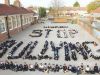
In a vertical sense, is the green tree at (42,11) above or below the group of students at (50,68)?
above

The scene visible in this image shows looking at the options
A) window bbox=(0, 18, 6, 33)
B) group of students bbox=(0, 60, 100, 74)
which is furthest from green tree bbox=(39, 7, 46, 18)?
group of students bbox=(0, 60, 100, 74)

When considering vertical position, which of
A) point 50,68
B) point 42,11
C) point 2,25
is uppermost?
point 42,11

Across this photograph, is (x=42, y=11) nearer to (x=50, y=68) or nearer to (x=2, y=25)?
(x=2, y=25)

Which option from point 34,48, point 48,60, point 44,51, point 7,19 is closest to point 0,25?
point 7,19

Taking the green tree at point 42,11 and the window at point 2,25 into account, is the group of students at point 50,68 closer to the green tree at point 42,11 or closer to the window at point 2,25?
the window at point 2,25

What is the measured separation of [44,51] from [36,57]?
2505mm

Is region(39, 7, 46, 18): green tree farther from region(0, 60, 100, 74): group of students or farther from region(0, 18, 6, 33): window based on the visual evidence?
region(0, 60, 100, 74): group of students

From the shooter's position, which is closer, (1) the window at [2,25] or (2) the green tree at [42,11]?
(1) the window at [2,25]

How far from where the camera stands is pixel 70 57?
60.7ft

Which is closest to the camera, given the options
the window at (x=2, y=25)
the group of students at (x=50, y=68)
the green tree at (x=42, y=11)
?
the group of students at (x=50, y=68)

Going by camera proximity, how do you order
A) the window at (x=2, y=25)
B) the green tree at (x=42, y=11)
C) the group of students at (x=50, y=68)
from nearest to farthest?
the group of students at (x=50, y=68) → the window at (x=2, y=25) → the green tree at (x=42, y=11)

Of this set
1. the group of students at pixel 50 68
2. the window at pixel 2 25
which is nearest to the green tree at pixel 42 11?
the window at pixel 2 25

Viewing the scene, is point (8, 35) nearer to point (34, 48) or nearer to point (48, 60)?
point (34, 48)

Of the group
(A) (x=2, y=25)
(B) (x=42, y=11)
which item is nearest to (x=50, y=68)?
(A) (x=2, y=25)
